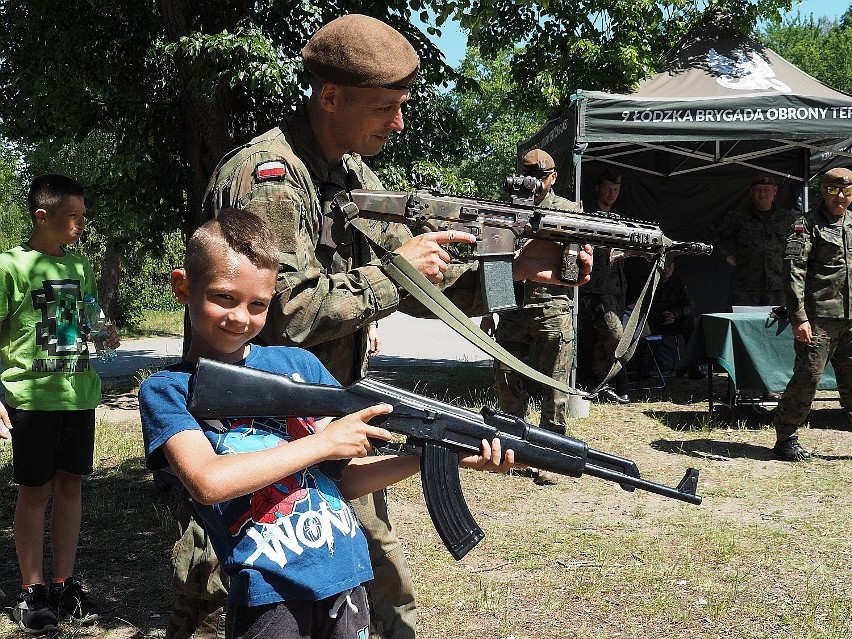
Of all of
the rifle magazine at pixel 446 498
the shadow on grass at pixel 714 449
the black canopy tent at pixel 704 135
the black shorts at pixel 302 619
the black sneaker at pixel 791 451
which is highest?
the black canopy tent at pixel 704 135

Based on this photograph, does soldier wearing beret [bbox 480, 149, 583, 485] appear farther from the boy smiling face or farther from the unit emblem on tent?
the boy smiling face

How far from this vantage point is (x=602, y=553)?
5.03 m

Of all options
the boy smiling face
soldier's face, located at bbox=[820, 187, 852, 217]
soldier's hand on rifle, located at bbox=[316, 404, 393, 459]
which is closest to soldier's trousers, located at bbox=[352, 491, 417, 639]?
soldier's hand on rifle, located at bbox=[316, 404, 393, 459]

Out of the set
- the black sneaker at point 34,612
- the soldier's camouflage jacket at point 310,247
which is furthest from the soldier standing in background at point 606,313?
the soldier's camouflage jacket at point 310,247

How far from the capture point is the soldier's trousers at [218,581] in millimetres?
2680

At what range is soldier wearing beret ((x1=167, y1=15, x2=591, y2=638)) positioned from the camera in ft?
8.35

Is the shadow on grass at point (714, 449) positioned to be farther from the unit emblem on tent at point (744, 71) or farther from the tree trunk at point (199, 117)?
the tree trunk at point (199, 117)

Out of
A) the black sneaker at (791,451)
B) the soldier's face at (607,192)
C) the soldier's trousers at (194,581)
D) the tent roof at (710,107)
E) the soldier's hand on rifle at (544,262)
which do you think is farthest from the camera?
the soldier's face at (607,192)

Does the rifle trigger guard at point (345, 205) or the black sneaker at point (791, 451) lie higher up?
the rifle trigger guard at point (345, 205)

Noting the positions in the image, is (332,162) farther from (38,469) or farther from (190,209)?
(190,209)

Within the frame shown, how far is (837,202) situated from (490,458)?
5963 millimetres

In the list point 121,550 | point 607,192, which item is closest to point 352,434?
point 121,550

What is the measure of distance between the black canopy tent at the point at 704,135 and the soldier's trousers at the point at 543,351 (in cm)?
218

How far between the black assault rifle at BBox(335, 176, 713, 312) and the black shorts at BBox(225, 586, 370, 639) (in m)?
1.28
